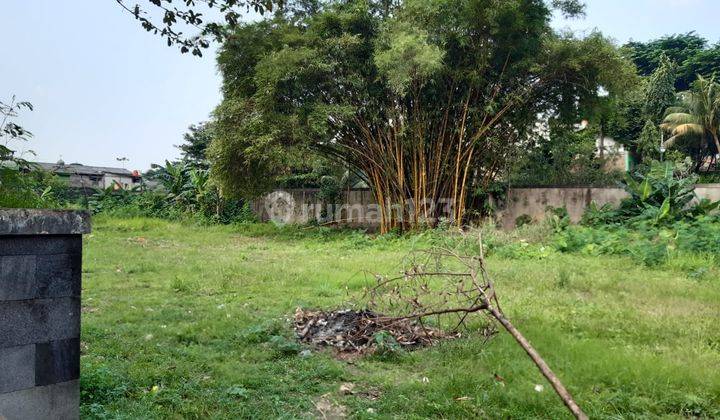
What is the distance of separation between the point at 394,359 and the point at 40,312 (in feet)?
6.90

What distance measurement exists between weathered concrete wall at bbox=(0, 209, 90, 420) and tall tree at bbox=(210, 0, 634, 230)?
7.85 meters

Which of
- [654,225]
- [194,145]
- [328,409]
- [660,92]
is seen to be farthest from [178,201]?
[660,92]

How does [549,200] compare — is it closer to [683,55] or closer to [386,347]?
[386,347]

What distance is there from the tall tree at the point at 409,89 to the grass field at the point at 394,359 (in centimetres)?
463

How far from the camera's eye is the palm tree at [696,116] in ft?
62.0

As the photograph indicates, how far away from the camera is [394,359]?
3.41 metres

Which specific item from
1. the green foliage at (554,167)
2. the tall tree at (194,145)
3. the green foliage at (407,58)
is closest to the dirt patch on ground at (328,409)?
the green foliage at (407,58)

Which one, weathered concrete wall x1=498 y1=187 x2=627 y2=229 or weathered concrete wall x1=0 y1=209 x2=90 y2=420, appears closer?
weathered concrete wall x1=0 y1=209 x2=90 y2=420

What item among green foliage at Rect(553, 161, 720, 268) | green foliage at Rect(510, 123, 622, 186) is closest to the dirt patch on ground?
green foliage at Rect(553, 161, 720, 268)

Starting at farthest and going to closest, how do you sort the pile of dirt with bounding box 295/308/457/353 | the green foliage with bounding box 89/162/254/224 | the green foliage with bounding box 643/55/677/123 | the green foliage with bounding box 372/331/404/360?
the green foliage with bounding box 643/55/677/123 → the green foliage with bounding box 89/162/254/224 → the pile of dirt with bounding box 295/308/457/353 → the green foliage with bounding box 372/331/404/360

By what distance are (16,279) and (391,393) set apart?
6.15 feet

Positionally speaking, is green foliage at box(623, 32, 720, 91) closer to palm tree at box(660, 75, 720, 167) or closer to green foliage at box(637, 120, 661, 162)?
palm tree at box(660, 75, 720, 167)

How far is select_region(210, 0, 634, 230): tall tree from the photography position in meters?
9.68

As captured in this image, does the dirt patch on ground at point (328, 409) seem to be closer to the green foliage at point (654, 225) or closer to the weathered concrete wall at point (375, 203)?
the green foliage at point (654, 225)
